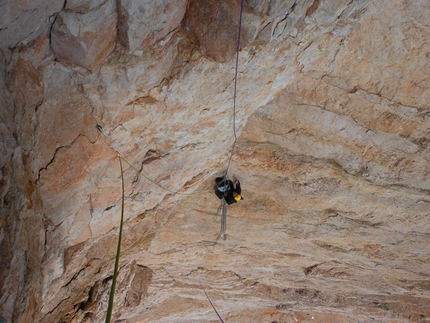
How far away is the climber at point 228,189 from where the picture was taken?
411cm

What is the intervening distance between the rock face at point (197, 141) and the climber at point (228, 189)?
0.52ft

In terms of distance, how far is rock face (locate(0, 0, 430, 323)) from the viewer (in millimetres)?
2246

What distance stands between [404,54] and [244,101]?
4.61 feet

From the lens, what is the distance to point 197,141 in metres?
3.43

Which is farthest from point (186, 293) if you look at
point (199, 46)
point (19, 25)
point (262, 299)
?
point (19, 25)

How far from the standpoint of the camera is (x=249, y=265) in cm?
596

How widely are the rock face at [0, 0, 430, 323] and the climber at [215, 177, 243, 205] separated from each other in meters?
0.16

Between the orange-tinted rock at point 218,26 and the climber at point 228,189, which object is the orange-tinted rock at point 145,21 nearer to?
the orange-tinted rock at point 218,26

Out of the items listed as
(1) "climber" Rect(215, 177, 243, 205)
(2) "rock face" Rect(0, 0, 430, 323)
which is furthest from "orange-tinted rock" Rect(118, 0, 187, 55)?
(1) "climber" Rect(215, 177, 243, 205)

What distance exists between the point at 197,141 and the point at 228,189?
94 cm

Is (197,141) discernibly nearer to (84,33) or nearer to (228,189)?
(228,189)

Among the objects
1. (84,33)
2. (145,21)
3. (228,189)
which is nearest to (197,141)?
(228,189)

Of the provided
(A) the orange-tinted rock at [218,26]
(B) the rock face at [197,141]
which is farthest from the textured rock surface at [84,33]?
(A) the orange-tinted rock at [218,26]

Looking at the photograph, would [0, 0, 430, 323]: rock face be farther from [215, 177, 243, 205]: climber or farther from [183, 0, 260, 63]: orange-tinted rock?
[215, 177, 243, 205]: climber
